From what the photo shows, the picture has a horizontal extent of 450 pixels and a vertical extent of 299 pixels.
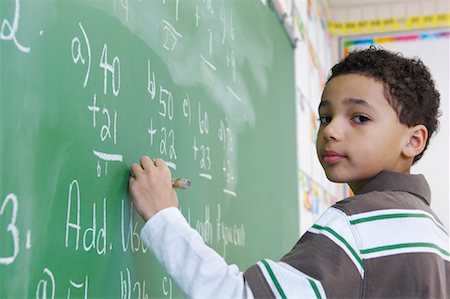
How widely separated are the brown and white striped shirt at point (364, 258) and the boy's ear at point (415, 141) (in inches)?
4.9

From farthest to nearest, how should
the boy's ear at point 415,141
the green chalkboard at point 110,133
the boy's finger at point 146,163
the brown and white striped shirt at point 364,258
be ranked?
1. the boy's ear at point 415,141
2. the boy's finger at point 146,163
3. the brown and white striped shirt at point 364,258
4. the green chalkboard at point 110,133

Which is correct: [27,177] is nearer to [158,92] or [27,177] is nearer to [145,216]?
[145,216]

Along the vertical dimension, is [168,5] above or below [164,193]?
above

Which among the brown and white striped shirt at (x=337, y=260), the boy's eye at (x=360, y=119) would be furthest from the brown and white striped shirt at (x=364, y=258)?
the boy's eye at (x=360, y=119)

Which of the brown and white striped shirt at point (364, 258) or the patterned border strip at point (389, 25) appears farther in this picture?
the patterned border strip at point (389, 25)

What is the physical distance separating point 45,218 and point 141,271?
0.26 metres

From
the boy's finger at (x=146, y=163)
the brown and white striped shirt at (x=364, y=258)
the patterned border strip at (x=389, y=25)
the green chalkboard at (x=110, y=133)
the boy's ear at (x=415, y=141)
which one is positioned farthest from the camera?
the patterned border strip at (x=389, y=25)

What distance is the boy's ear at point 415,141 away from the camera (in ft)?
3.14

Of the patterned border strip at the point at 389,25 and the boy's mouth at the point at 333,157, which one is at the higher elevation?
the patterned border strip at the point at 389,25

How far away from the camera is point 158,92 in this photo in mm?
914

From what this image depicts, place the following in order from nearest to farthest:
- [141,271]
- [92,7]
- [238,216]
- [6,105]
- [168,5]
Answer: [6,105]
[92,7]
[141,271]
[168,5]
[238,216]

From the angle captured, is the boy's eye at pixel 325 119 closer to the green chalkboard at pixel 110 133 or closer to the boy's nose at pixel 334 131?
the boy's nose at pixel 334 131

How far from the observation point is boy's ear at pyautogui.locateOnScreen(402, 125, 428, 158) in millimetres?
956

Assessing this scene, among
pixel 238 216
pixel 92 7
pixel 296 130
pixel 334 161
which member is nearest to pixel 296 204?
pixel 296 130
